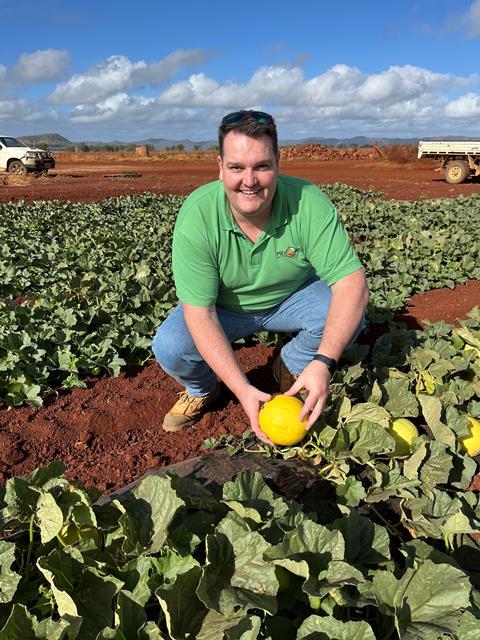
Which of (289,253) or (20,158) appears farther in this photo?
(20,158)

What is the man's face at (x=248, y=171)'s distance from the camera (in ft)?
9.66

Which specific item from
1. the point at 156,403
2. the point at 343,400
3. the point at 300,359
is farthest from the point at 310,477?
the point at 156,403

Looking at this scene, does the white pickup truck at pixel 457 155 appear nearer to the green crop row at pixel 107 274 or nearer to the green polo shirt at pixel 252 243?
the green crop row at pixel 107 274

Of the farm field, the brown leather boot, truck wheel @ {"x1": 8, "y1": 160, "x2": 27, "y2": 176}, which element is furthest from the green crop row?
truck wheel @ {"x1": 8, "y1": 160, "x2": 27, "y2": 176}

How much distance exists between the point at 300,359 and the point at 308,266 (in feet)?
2.33

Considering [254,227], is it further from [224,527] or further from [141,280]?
[141,280]

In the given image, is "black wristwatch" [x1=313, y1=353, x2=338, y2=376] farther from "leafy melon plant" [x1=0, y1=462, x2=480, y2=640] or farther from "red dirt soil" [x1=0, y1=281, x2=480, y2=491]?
"red dirt soil" [x1=0, y1=281, x2=480, y2=491]

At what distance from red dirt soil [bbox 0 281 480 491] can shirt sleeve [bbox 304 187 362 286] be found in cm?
131

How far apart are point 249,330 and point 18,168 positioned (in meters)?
26.6

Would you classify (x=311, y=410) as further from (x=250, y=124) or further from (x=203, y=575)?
(x=250, y=124)

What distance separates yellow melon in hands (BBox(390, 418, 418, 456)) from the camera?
3121mm

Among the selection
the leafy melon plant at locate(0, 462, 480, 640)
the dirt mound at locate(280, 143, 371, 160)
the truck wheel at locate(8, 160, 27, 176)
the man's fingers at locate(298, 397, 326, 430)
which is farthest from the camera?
the dirt mound at locate(280, 143, 371, 160)

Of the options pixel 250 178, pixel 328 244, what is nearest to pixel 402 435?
pixel 328 244

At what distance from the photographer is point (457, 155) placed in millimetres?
23750
